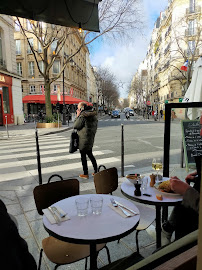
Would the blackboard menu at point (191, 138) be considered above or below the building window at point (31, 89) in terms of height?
below

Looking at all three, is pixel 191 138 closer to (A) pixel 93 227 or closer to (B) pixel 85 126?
(B) pixel 85 126

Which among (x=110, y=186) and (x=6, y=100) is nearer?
(x=110, y=186)

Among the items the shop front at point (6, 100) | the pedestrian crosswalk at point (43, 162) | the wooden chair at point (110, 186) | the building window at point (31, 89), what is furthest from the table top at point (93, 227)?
the building window at point (31, 89)

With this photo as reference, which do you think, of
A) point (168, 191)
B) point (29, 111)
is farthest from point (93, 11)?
point (29, 111)

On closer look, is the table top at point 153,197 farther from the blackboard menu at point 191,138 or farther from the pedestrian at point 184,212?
the blackboard menu at point 191,138

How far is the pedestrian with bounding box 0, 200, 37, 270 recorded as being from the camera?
1175 millimetres

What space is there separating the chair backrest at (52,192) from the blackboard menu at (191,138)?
2.54 m

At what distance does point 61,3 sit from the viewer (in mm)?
3555

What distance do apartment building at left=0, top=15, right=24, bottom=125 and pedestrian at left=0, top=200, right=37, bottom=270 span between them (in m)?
19.2

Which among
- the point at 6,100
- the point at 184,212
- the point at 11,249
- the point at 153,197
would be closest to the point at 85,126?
the point at 153,197

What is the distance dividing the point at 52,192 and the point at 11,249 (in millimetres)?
1138

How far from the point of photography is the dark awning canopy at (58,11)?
3490 millimetres

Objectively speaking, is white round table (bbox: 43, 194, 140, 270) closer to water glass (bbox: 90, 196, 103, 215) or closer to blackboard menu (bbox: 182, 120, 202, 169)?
water glass (bbox: 90, 196, 103, 215)

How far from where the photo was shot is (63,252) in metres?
1.92
